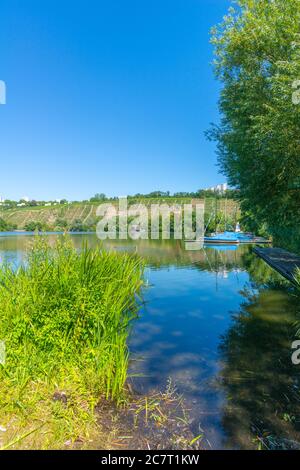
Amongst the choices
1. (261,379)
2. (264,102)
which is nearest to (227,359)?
(261,379)

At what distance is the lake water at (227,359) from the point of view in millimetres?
4941

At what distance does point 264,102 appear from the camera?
13.9 metres

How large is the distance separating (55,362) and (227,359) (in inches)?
173

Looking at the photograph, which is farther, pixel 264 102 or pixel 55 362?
pixel 264 102

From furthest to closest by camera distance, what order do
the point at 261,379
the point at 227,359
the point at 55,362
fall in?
the point at 227,359 < the point at 261,379 < the point at 55,362

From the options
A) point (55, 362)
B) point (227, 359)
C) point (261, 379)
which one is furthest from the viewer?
point (227, 359)

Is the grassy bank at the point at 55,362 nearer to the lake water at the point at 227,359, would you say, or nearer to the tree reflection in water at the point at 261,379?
the lake water at the point at 227,359

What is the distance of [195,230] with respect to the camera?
77.0 meters

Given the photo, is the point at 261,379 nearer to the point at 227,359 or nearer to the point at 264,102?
the point at 227,359

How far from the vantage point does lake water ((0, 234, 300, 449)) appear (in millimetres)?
4941

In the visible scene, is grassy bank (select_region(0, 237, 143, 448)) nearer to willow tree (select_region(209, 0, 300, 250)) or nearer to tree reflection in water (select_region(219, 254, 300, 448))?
tree reflection in water (select_region(219, 254, 300, 448))

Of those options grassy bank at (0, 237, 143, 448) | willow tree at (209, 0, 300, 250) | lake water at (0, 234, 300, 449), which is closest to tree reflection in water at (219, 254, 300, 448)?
lake water at (0, 234, 300, 449)

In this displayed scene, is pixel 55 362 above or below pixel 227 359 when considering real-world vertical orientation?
above

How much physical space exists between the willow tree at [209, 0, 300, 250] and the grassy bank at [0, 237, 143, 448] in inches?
401
